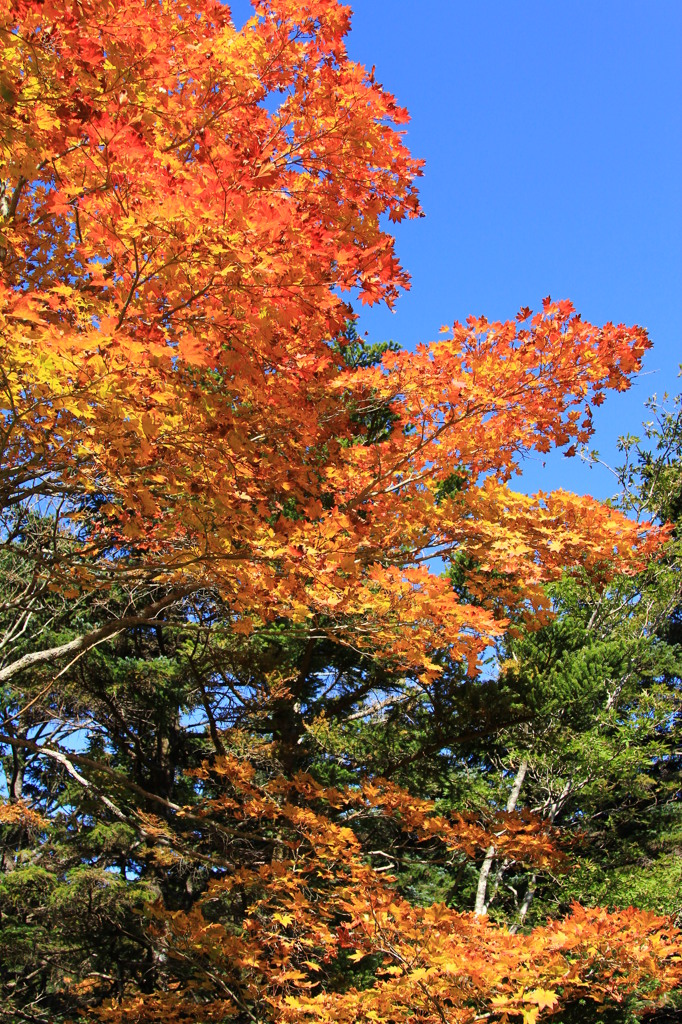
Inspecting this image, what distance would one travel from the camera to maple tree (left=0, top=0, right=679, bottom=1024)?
263 cm

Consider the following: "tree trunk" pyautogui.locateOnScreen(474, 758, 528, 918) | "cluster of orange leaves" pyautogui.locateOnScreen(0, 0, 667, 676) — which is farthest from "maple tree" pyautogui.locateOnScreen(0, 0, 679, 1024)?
"tree trunk" pyautogui.locateOnScreen(474, 758, 528, 918)

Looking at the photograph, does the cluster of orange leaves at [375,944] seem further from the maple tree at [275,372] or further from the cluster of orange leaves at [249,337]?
the cluster of orange leaves at [249,337]

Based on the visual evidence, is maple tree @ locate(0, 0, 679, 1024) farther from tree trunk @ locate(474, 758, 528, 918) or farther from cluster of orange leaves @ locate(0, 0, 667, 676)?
tree trunk @ locate(474, 758, 528, 918)

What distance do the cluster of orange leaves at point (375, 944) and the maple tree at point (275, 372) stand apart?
0.04m

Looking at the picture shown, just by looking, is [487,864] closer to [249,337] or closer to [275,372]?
[275,372]

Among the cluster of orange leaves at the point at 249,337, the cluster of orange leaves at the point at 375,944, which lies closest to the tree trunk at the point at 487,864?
the cluster of orange leaves at the point at 375,944

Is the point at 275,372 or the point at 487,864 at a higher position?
the point at 275,372

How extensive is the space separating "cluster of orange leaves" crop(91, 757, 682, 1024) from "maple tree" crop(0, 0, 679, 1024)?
0.04 metres

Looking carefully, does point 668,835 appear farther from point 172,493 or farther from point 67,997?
point 172,493

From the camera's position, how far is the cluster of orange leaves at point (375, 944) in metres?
3.58

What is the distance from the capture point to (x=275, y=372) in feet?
12.5

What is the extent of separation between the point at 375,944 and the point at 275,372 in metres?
3.26

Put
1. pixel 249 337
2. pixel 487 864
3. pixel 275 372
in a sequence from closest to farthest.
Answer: pixel 249 337 < pixel 275 372 < pixel 487 864

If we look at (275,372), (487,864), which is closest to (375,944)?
(275,372)
